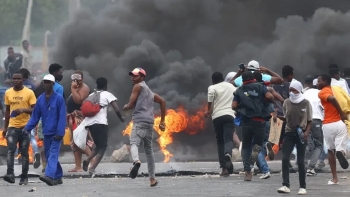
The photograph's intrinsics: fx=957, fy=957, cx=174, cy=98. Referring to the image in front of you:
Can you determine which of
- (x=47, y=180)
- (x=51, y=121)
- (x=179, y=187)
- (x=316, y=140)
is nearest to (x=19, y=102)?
(x=51, y=121)

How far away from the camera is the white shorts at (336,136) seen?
12.7 meters

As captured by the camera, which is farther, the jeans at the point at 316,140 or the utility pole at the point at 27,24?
the utility pole at the point at 27,24

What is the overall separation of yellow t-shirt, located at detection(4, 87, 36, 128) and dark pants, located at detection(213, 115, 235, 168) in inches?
112

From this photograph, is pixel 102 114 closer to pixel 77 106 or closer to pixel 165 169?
pixel 77 106

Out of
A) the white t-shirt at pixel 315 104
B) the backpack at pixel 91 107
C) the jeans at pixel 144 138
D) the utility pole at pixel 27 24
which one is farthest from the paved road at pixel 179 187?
the utility pole at pixel 27 24

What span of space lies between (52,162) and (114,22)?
40.6 ft

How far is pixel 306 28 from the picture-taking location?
79.8 feet

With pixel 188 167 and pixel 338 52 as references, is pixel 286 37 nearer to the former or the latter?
pixel 338 52

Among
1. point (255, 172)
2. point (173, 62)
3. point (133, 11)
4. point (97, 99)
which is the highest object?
point (133, 11)

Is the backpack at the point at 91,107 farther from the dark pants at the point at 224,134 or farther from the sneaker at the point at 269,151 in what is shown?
the sneaker at the point at 269,151

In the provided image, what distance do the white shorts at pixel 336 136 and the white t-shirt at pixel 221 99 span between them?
194 centimetres

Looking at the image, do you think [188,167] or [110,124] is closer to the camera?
[188,167]

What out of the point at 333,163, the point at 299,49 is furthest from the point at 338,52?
the point at 333,163

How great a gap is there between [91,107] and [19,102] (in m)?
1.86
